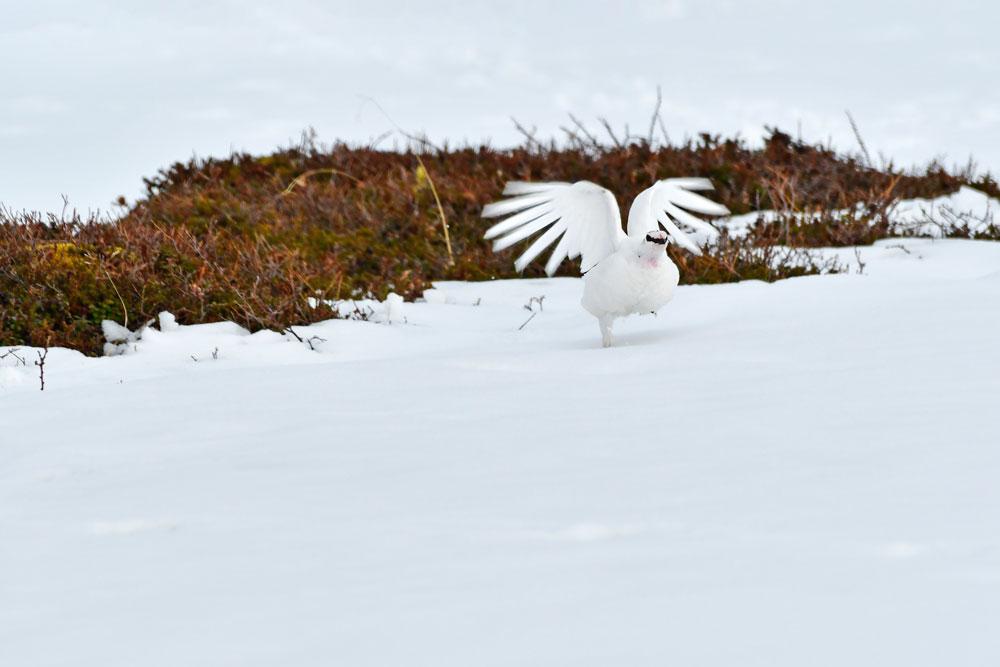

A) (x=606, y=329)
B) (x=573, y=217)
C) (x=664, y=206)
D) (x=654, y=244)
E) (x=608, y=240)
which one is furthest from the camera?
(x=664, y=206)

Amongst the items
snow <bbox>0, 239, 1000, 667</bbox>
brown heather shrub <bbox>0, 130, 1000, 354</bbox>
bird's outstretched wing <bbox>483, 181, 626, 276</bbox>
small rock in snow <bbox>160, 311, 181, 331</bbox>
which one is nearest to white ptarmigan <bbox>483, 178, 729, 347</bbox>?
bird's outstretched wing <bbox>483, 181, 626, 276</bbox>

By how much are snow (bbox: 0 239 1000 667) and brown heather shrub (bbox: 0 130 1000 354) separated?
7.11 ft

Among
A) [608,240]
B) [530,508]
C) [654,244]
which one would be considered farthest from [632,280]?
[530,508]

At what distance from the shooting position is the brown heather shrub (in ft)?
23.3

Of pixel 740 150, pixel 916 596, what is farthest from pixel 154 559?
pixel 740 150

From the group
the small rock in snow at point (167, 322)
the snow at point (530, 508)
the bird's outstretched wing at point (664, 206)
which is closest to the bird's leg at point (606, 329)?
the snow at point (530, 508)

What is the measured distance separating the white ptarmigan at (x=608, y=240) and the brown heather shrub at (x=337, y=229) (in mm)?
1930

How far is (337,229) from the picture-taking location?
33.9 feet

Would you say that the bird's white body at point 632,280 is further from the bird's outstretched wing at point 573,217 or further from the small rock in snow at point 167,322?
the small rock in snow at point 167,322

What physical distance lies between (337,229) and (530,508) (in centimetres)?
787

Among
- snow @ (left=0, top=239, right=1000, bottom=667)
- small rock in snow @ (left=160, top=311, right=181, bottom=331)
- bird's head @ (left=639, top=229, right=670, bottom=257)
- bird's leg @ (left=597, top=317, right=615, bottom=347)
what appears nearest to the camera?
snow @ (left=0, top=239, right=1000, bottom=667)

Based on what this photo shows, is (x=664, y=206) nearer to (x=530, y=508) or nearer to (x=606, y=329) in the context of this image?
(x=606, y=329)

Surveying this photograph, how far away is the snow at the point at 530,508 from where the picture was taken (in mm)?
2047

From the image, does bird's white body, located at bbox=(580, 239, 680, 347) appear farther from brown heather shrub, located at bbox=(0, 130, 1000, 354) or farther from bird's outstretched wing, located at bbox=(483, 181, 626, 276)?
brown heather shrub, located at bbox=(0, 130, 1000, 354)
